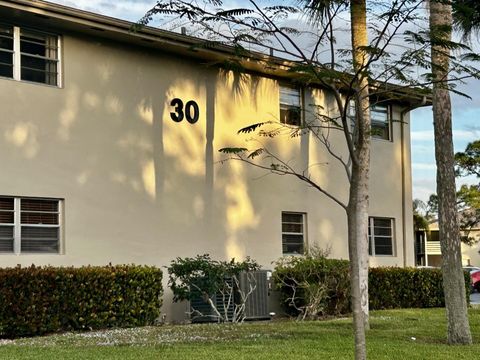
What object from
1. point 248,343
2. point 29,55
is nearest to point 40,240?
point 29,55

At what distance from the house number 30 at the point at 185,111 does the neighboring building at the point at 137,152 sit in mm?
37

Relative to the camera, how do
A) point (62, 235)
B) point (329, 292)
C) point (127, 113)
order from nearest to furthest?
point (62, 235)
point (127, 113)
point (329, 292)

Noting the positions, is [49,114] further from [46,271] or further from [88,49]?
[46,271]

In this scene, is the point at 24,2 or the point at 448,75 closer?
the point at 448,75

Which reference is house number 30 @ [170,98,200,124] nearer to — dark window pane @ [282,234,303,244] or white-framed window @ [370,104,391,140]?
dark window pane @ [282,234,303,244]

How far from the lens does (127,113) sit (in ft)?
51.5

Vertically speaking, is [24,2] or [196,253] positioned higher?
[24,2]

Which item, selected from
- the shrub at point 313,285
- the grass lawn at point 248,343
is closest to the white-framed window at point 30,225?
the grass lawn at point 248,343

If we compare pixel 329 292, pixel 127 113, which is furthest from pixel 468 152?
pixel 127 113

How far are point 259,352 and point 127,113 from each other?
7.45 m

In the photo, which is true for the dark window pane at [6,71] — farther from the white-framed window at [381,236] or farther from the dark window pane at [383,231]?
the dark window pane at [383,231]

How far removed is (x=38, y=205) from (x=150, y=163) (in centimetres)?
275

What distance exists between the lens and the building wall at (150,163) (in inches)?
564

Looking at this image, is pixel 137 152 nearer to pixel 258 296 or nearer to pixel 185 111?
pixel 185 111
